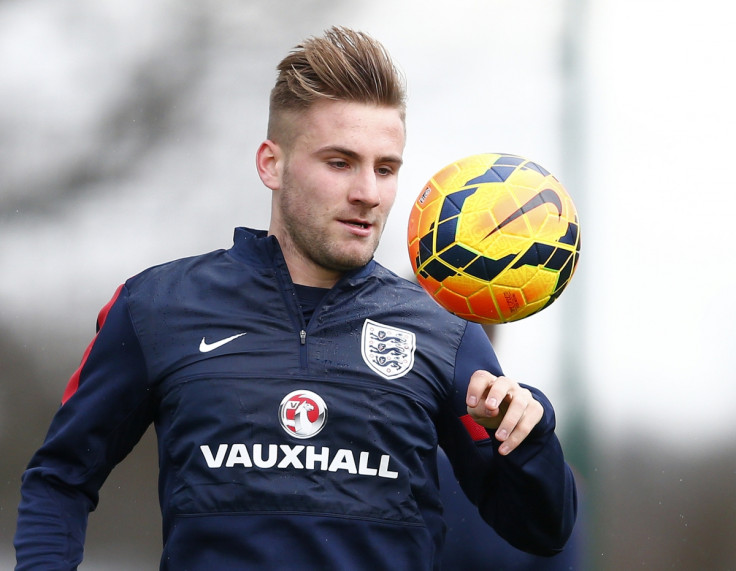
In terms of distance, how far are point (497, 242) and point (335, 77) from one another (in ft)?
2.33

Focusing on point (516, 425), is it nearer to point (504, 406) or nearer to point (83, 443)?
point (504, 406)

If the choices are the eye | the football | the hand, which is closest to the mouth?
the eye

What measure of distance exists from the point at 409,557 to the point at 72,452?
84 cm

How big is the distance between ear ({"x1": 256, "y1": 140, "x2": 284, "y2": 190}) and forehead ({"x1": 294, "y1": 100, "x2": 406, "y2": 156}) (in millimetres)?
102

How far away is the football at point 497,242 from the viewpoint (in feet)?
6.66

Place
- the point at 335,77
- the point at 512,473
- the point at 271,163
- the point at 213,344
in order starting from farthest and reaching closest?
the point at 271,163, the point at 335,77, the point at 213,344, the point at 512,473

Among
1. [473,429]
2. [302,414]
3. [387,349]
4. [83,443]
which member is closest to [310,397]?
Answer: [302,414]

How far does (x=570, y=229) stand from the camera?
6.88 feet

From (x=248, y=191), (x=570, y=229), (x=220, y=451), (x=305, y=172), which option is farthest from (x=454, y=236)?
(x=248, y=191)

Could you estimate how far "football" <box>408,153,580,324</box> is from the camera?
6.66ft

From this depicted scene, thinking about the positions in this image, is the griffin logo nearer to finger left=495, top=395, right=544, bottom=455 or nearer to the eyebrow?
finger left=495, top=395, right=544, bottom=455

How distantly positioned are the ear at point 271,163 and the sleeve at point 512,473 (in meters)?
0.65

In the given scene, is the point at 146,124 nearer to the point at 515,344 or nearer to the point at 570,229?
the point at 515,344

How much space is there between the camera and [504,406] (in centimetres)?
212
